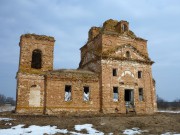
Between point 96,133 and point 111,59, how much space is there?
1267cm

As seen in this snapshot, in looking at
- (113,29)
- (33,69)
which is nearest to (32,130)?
(33,69)

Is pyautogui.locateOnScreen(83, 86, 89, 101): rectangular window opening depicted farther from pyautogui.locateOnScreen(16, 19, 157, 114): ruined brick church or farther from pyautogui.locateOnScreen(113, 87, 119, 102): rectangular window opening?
pyautogui.locateOnScreen(113, 87, 119, 102): rectangular window opening

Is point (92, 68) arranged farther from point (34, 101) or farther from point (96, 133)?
point (96, 133)

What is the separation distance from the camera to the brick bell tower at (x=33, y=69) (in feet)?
70.7

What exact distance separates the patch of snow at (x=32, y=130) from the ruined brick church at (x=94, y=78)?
272 inches

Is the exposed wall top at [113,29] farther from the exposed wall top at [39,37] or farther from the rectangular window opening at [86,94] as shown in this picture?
the rectangular window opening at [86,94]

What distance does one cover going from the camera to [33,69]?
906 inches

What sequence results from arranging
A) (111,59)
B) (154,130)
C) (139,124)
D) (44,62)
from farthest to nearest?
1. (111,59)
2. (44,62)
3. (139,124)
4. (154,130)

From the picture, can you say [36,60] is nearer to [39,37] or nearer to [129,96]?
[39,37]

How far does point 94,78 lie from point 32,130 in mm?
11748

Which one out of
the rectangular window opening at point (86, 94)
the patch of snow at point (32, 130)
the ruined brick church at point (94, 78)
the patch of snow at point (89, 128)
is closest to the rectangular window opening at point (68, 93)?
the ruined brick church at point (94, 78)

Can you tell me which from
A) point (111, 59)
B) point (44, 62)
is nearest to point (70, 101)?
point (44, 62)

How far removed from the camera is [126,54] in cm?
2681

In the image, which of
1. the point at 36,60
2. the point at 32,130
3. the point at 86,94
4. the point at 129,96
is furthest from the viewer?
the point at 129,96
